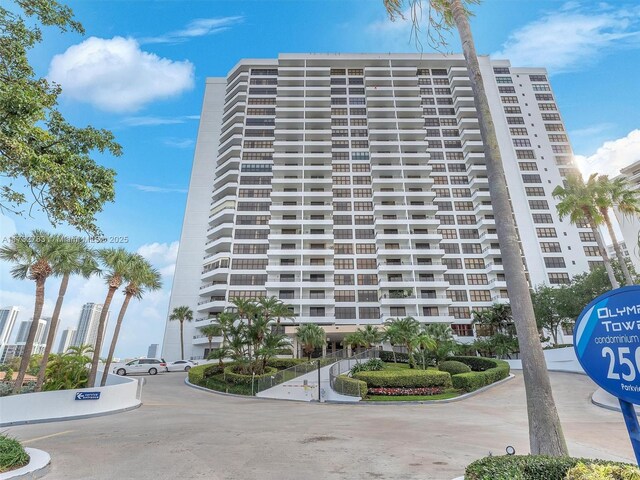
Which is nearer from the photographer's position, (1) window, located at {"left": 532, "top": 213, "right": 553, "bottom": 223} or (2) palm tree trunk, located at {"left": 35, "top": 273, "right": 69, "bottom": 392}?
(2) palm tree trunk, located at {"left": 35, "top": 273, "right": 69, "bottom": 392}

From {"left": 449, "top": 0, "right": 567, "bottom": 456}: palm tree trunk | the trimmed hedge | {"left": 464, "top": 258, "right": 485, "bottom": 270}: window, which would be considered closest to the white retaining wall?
the trimmed hedge

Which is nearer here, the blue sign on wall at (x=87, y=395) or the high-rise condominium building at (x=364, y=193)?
the blue sign on wall at (x=87, y=395)

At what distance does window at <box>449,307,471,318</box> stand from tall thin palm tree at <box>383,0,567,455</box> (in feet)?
164

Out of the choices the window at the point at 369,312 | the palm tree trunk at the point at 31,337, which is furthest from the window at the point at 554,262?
the palm tree trunk at the point at 31,337

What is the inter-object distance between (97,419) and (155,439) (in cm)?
789

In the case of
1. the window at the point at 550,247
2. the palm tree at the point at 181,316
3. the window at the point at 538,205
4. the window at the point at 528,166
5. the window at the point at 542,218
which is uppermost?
the window at the point at 528,166

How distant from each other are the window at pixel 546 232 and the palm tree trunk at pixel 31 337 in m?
68.1

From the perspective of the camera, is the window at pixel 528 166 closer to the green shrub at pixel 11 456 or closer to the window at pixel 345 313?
the window at pixel 345 313

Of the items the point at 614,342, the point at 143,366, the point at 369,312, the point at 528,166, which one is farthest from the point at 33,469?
the point at 528,166

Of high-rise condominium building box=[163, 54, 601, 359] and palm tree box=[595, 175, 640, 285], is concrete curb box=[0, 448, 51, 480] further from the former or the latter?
high-rise condominium building box=[163, 54, 601, 359]

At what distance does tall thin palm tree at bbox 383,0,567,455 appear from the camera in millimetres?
6492

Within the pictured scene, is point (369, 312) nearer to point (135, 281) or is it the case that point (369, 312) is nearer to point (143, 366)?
point (143, 366)

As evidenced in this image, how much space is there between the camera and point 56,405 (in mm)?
16422

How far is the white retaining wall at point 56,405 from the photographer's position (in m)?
15.3
